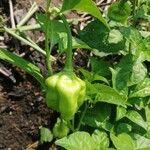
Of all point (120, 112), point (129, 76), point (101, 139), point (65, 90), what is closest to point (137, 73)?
point (129, 76)

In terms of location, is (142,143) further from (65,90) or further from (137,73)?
(65,90)

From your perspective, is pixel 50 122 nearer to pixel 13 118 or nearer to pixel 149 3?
pixel 13 118

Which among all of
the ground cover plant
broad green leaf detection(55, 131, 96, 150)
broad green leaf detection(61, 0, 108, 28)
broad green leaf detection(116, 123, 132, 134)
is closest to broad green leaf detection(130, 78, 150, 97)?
the ground cover plant

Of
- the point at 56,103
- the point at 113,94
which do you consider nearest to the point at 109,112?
the point at 113,94

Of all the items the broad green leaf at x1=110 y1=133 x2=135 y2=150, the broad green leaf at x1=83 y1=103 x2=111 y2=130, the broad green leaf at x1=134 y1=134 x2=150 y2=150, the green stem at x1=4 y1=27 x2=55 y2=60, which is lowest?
the broad green leaf at x1=134 y1=134 x2=150 y2=150

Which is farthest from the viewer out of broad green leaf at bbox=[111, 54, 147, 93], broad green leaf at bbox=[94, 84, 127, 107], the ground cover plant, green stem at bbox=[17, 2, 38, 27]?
green stem at bbox=[17, 2, 38, 27]

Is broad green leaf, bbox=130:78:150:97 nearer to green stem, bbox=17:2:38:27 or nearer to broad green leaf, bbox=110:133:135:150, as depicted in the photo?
broad green leaf, bbox=110:133:135:150

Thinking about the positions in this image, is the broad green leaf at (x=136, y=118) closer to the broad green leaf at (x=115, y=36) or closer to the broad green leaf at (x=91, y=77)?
the broad green leaf at (x=91, y=77)
